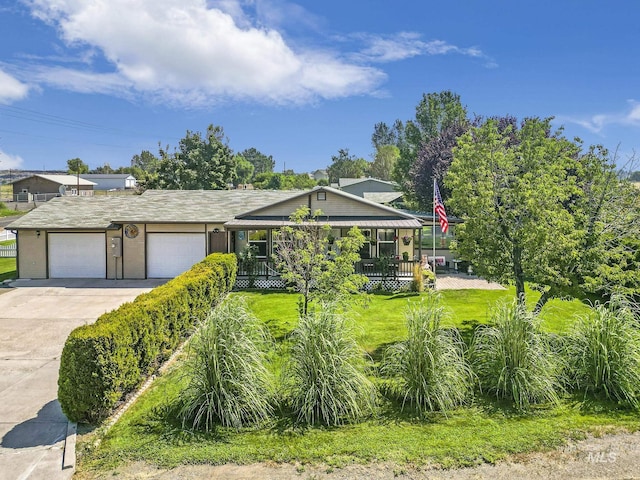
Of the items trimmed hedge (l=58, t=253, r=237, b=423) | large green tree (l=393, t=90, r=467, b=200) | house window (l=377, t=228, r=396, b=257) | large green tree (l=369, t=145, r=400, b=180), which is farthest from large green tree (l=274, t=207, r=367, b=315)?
large green tree (l=369, t=145, r=400, b=180)

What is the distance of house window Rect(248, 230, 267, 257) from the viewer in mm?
21234

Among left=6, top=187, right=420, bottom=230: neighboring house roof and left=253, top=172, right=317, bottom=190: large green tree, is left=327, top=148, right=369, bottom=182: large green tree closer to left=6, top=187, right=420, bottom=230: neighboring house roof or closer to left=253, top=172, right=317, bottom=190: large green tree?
left=253, top=172, right=317, bottom=190: large green tree

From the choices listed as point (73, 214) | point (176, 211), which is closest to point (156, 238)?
point (176, 211)

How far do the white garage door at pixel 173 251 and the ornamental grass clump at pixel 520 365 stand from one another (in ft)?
52.7

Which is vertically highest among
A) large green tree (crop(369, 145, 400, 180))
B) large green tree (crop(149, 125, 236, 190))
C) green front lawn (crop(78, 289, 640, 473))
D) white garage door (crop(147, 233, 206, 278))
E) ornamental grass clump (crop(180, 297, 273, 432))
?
large green tree (crop(369, 145, 400, 180))

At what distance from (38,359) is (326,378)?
23.2 ft

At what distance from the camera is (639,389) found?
7.91 meters

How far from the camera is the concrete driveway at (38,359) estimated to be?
618 cm

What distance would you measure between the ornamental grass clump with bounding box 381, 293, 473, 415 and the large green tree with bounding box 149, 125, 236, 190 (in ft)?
136

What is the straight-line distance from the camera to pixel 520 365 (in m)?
7.83

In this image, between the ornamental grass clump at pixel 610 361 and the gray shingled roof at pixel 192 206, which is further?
the gray shingled roof at pixel 192 206

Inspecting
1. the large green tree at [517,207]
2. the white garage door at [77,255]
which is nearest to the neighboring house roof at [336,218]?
the white garage door at [77,255]

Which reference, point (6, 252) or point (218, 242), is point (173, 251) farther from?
point (6, 252)

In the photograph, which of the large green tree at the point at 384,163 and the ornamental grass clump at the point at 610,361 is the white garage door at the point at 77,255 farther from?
the large green tree at the point at 384,163
